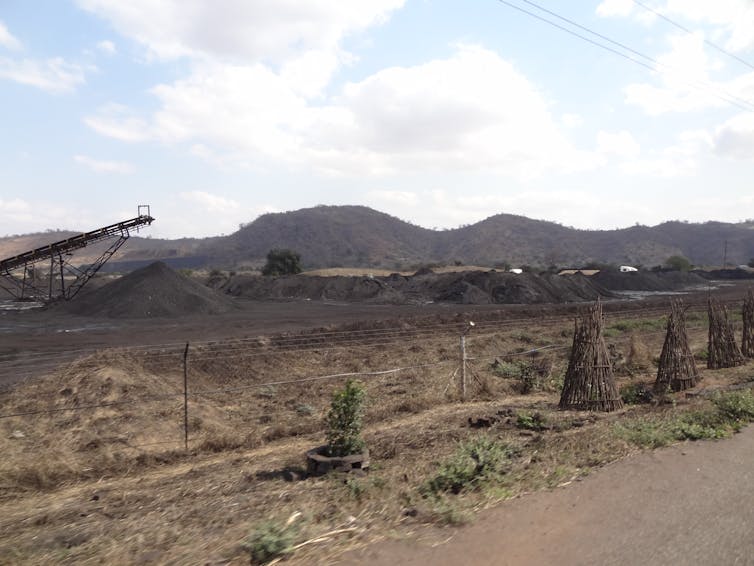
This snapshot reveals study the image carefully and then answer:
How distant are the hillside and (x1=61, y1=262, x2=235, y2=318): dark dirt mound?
80727 millimetres

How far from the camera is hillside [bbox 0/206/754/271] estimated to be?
12450 centimetres

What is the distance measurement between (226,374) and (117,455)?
620cm

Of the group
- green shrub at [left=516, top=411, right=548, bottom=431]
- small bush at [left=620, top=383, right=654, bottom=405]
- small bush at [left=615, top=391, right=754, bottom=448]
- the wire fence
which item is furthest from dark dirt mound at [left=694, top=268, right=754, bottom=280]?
green shrub at [left=516, top=411, right=548, bottom=431]

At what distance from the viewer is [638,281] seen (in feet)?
195

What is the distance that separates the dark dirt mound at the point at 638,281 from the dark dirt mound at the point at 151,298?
37729 mm

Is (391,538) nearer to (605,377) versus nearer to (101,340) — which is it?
(605,377)

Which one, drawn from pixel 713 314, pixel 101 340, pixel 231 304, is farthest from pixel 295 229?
pixel 713 314

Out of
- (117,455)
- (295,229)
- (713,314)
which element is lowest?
(117,455)

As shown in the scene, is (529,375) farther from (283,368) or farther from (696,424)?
(283,368)

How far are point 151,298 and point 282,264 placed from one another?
31.5 metres

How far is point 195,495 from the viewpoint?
612 centimetres

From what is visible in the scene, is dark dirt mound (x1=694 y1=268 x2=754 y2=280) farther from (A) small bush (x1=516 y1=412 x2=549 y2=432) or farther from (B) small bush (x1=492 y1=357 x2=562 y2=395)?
(A) small bush (x1=516 y1=412 x2=549 y2=432)

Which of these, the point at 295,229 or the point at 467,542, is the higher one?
the point at 295,229

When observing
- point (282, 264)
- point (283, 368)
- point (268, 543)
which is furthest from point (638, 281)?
point (268, 543)
